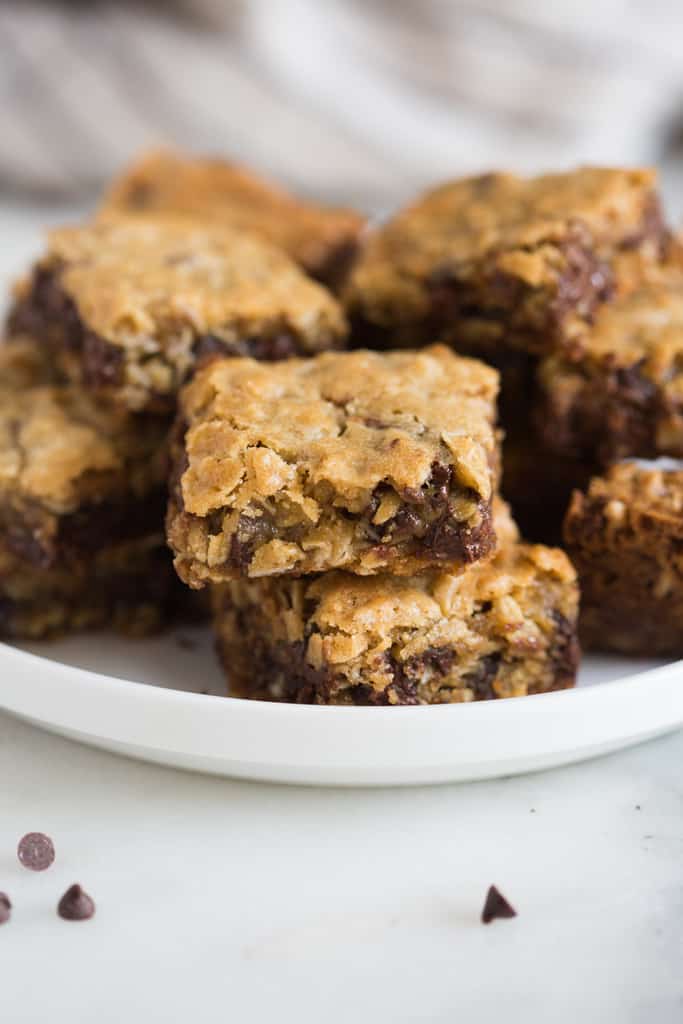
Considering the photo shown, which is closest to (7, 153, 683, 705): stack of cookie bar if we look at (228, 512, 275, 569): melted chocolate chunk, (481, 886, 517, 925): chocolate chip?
(228, 512, 275, 569): melted chocolate chunk

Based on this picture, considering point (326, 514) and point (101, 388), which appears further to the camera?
point (101, 388)

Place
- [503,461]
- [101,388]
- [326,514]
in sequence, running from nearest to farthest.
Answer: [326,514], [101,388], [503,461]

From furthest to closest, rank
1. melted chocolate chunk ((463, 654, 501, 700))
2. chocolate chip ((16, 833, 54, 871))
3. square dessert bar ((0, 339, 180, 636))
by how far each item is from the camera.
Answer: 1. square dessert bar ((0, 339, 180, 636))
2. melted chocolate chunk ((463, 654, 501, 700))
3. chocolate chip ((16, 833, 54, 871))

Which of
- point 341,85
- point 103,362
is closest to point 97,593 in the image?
point 103,362

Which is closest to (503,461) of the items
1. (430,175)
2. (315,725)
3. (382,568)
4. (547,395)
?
(547,395)

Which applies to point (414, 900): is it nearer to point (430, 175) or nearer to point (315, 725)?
point (315, 725)

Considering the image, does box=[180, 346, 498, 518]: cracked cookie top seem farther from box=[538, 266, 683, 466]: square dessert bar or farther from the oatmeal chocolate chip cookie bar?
the oatmeal chocolate chip cookie bar

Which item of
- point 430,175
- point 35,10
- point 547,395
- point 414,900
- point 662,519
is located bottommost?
point 414,900
